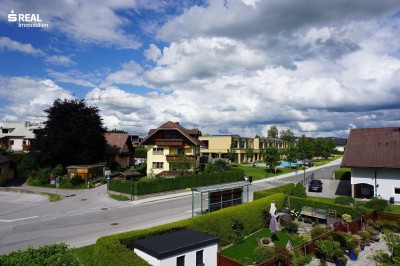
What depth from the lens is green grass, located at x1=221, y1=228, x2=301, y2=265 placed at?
670 inches

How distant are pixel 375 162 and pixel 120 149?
43.7 meters

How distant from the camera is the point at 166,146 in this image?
1997 inches

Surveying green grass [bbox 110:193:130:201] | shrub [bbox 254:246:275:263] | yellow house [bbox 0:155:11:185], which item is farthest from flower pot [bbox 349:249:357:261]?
yellow house [bbox 0:155:11:185]

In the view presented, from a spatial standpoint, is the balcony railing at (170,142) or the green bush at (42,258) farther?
the balcony railing at (170,142)

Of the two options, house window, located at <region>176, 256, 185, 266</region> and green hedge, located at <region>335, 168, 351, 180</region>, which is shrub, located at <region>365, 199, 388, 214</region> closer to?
house window, located at <region>176, 256, 185, 266</region>

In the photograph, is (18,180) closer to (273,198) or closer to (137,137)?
(273,198)

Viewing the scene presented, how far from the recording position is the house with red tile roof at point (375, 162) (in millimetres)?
31531

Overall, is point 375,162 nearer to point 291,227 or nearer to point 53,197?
point 291,227

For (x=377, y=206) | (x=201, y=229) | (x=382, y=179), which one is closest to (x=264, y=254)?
(x=201, y=229)

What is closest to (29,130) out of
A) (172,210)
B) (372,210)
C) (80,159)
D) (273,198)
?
(80,159)

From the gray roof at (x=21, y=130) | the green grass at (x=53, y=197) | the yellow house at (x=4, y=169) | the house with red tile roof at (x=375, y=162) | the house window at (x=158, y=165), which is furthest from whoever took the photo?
the gray roof at (x=21, y=130)

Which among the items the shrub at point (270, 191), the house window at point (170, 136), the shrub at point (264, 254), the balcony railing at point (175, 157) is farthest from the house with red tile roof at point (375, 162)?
the house window at point (170, 136)

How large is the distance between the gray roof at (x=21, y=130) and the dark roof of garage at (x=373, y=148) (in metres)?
66.3

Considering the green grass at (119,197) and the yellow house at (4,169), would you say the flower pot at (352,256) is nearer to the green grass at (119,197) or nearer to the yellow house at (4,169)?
the green grass at (119,197)
